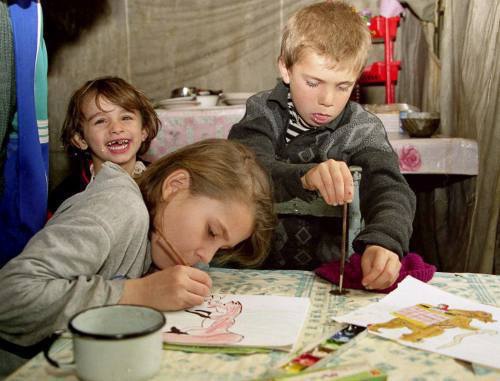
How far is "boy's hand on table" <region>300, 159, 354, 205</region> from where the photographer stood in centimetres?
104

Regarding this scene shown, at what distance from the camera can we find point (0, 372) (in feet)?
3.11

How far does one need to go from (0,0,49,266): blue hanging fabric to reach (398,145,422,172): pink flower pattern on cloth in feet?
3.90

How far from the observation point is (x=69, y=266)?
875 mm

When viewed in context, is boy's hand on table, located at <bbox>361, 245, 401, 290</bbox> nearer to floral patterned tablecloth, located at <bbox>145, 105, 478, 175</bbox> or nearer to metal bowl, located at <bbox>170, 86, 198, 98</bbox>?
floral patterned tablecloth, located at <bbox>145, 105, 478, 175</bbox>

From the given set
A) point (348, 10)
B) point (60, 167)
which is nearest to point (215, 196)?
point (348, 10)

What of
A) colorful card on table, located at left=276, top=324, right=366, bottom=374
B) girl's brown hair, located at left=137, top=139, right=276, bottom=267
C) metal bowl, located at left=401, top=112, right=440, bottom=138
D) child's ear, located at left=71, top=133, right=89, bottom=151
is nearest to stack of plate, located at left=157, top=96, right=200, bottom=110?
child's ear, located at left=71, top=133, right=89, bottom=151

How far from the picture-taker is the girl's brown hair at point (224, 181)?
1118 millimetres

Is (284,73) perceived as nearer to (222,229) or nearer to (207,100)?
(222,229)

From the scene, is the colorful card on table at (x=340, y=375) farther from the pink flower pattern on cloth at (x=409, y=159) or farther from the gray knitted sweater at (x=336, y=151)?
the pink flower pattern on cloth at (x=409, y=159)

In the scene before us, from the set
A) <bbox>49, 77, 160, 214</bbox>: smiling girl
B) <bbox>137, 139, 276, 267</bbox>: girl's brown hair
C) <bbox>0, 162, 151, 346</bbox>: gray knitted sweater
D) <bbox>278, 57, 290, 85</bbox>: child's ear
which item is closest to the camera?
<bbox>0, 162, 151, 346</bbox>: gray knitted sweater

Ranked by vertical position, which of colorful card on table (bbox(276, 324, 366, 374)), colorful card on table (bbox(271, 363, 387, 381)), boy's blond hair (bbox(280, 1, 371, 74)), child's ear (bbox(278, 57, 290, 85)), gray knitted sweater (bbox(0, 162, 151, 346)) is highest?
boy's blond hair (bbox(280, 1, 371, 74))

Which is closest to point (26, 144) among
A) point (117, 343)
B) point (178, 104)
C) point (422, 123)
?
point (117, 343)

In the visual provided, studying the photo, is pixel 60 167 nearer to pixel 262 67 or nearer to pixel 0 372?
pixel 262 67

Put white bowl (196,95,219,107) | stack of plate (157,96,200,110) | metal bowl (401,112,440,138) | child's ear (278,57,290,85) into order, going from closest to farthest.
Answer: child's ear (278,57,290,85), metal bowl (401,112,440,138), stack of plate (157,96,200,110), white bowl (196,95,219,107)
